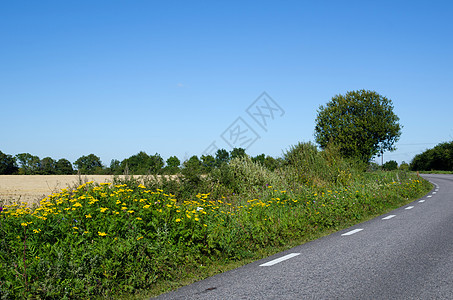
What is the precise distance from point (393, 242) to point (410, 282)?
2811mm

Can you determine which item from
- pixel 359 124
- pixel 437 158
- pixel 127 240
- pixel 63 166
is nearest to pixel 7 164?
pixel 63 166

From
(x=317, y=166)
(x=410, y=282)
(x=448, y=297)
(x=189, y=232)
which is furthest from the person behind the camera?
(x=317, y=166)

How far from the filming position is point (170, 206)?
246 inches

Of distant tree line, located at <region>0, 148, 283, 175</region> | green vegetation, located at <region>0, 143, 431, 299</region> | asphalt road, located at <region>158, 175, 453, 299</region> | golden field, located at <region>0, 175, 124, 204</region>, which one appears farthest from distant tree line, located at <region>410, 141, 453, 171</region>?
asphalt road, located at <region>158, 175, 453, 299</region>

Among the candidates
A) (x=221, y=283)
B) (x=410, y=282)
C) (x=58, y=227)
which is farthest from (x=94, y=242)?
(x=410, y=282)

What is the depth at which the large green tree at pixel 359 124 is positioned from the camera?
41219mm

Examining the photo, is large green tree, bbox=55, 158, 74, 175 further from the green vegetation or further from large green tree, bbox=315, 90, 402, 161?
the green vegetation

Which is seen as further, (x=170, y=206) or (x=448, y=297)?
(x=170, y=206)

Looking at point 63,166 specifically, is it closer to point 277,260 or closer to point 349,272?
point 277,260

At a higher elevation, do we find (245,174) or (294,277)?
(245,174)

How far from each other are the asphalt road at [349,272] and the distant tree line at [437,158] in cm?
8487

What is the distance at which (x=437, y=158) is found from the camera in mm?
87625

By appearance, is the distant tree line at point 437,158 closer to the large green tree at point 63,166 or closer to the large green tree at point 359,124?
the large green tree at point 359,124

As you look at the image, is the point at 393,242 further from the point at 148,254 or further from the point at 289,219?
the point at 148,254
